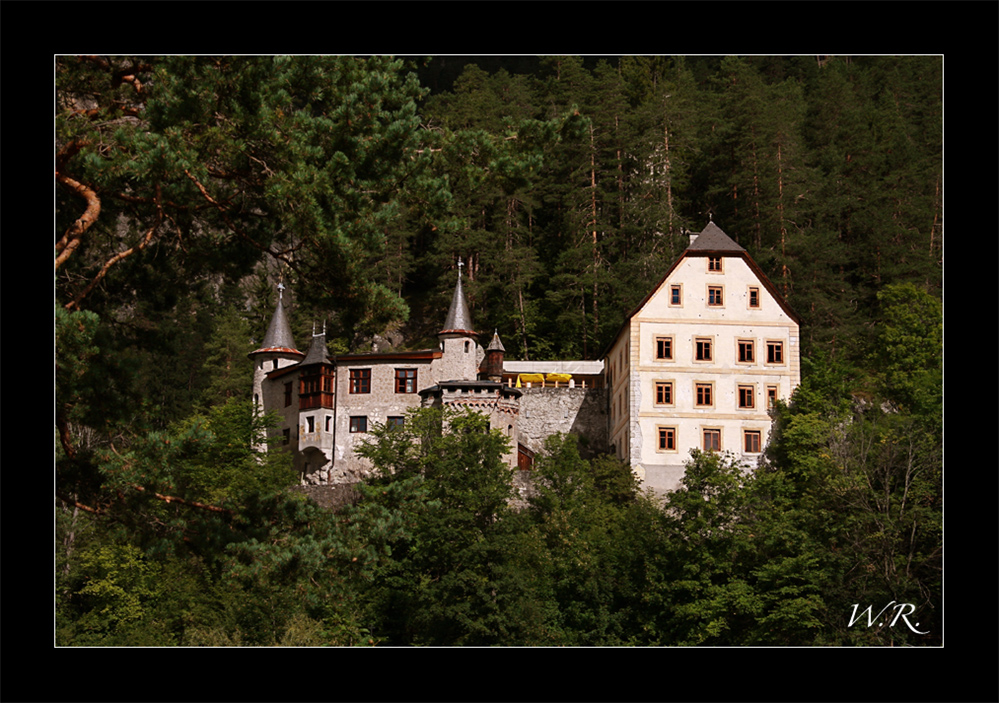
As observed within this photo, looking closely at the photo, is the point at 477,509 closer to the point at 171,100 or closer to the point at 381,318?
the point at 381,318

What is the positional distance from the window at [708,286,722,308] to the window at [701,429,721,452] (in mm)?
4797

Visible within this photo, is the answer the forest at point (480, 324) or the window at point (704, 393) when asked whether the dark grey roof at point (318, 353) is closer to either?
the forest at point (480, 324)

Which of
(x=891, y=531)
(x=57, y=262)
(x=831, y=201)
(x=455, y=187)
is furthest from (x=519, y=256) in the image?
(x=57, y=262)

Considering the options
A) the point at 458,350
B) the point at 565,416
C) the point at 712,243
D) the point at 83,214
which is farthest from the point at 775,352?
the point at 83,214

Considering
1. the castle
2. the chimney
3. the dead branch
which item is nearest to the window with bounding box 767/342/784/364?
the castle

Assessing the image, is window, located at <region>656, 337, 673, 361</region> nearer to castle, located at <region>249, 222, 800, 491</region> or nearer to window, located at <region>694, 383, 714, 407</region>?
castle, located at <region>249, 222, 800, 491</region>

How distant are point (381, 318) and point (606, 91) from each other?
41619 millimetres

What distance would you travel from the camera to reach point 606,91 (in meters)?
57.2

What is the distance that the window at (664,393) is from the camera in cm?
4162

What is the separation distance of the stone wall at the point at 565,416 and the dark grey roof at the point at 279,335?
1233 centimetres

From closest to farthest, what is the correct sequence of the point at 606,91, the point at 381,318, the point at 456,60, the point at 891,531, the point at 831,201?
the point at 381,318 < the point at 891,531 < the point at 831,201 < the point at 606,91 < the point at 456,60

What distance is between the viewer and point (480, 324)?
178 ft

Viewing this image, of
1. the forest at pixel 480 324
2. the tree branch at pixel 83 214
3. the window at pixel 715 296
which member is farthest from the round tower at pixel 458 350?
the tree branch at pixel 83 214

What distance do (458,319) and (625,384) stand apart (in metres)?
8.40
